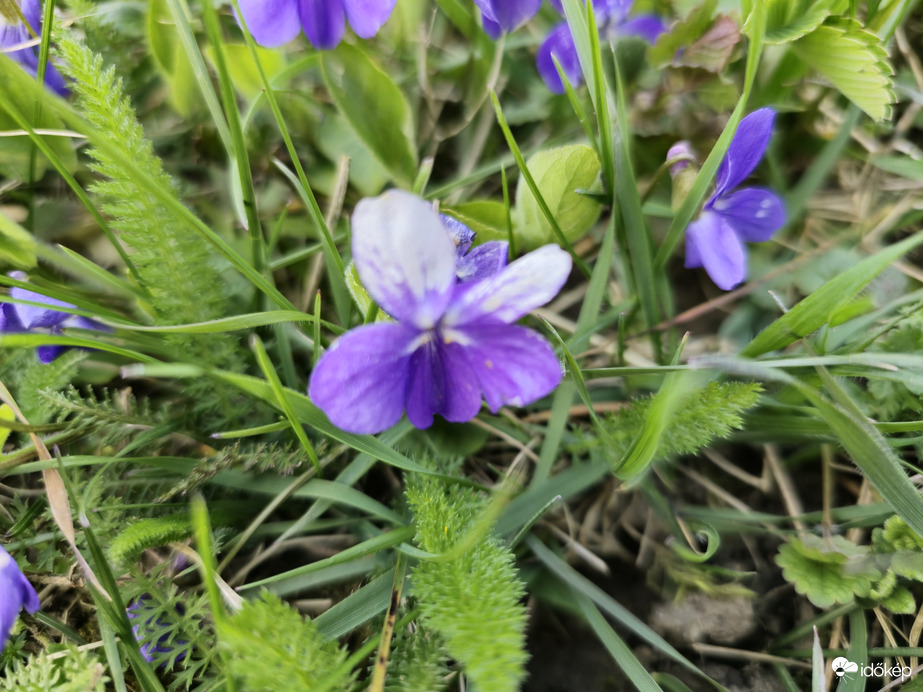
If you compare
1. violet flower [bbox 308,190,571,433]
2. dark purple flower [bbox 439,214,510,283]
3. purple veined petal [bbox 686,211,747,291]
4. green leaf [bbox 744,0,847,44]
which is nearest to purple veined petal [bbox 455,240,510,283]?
dark purple flower [bbox 439,214,510,283]

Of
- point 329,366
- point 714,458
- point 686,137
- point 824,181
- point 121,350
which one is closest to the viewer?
point 329,366

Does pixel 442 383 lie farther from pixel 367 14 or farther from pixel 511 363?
pixel 367 14

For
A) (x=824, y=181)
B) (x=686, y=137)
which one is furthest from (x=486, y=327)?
(x=824, y=181)

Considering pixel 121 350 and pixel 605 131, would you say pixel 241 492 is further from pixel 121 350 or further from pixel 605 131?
pixel 605 131

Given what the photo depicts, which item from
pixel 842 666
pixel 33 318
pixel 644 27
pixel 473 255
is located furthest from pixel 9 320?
pixel 842 666

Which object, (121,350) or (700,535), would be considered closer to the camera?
(121,350)

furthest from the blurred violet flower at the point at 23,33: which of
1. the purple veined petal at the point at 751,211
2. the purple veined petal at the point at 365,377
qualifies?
the purple veined petal at the point at 751,211

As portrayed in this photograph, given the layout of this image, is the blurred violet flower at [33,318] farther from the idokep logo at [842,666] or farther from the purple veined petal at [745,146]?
the idokep logo at [842,666]
